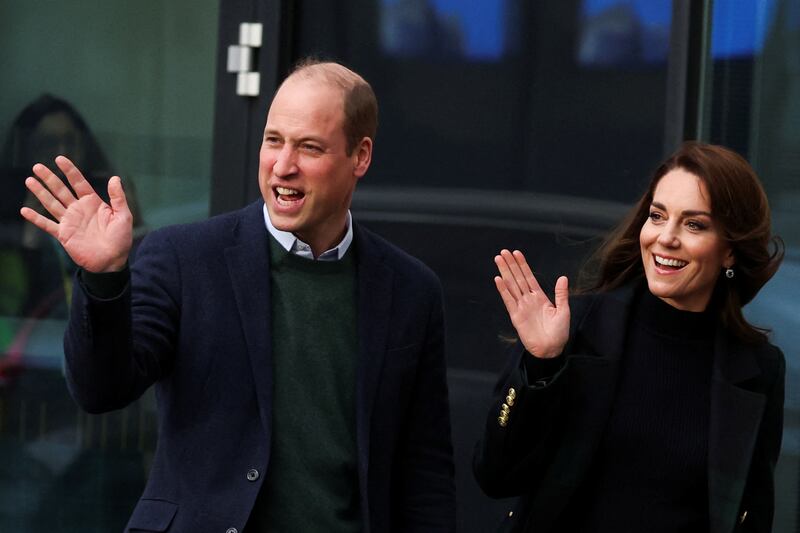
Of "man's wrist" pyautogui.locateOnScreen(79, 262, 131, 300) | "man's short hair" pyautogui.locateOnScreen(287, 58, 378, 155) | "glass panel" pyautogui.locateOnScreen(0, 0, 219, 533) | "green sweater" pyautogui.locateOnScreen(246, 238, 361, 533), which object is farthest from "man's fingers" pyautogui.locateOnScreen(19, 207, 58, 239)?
"glass panel" pyautogui.locateOnScreen(0, 0, 219, 533)

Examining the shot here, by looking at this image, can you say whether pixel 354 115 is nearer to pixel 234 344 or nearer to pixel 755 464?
pixel 234 344

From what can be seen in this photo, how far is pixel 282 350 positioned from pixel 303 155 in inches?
17.7

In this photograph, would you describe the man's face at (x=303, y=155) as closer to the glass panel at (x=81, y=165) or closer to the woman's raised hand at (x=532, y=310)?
the woman's raised hand at (x=532, y=310)

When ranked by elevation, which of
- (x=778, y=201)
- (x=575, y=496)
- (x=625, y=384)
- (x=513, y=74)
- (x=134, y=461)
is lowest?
(x=134, y=461)

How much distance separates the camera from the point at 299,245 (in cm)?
347

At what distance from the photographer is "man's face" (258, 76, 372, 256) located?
3365 mm

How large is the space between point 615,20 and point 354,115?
185 cm

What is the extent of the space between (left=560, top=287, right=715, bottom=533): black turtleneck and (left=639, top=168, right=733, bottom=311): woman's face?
108mm

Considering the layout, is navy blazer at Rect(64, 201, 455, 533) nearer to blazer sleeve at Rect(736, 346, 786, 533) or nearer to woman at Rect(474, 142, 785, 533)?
woman at Rect(474, 142, 785, 533)

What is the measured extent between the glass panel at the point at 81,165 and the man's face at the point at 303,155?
83.5 inches

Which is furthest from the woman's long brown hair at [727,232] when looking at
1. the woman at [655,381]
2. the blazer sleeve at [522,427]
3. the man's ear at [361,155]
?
the man's ear at [361,155]

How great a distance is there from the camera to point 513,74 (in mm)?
5152

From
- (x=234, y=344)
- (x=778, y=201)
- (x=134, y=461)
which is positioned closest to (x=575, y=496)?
(x=234, y=344)

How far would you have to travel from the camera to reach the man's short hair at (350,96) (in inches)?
136
